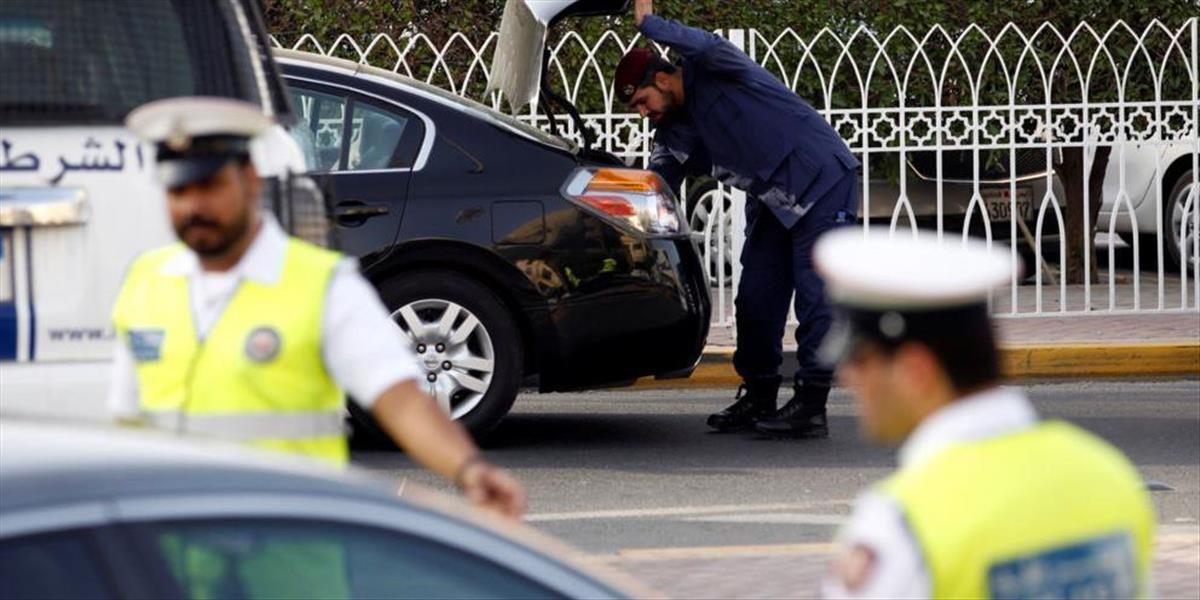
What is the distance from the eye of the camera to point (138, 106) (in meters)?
5.34

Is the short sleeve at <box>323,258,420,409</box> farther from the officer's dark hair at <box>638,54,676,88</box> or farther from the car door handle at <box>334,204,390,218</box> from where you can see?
the officer's dark hair at <box>638,54,676,88</box>

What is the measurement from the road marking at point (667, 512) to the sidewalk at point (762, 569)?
2.38 feet

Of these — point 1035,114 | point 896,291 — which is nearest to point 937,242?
point 896,291

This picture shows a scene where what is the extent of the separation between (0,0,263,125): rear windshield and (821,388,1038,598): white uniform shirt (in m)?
3.12

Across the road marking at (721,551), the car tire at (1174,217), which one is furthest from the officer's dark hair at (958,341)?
the car tire at (1174,217)

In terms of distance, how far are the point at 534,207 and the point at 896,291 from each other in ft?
21.5

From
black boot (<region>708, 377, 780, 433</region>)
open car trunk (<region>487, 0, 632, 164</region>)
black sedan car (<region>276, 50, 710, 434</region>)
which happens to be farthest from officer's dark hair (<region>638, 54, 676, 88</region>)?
black boot (<region>708, 377, 780, 433</region>)

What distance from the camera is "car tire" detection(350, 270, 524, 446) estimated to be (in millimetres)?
9023

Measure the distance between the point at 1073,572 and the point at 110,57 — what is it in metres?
3.42

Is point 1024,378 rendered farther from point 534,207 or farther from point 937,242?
point 937,242

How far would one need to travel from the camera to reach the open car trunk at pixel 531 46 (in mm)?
9641

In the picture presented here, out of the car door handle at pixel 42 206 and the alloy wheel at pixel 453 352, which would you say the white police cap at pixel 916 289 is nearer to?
the car door handle at pixel 42 206

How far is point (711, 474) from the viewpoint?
879 centimetres

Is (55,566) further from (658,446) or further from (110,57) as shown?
(658,446)
